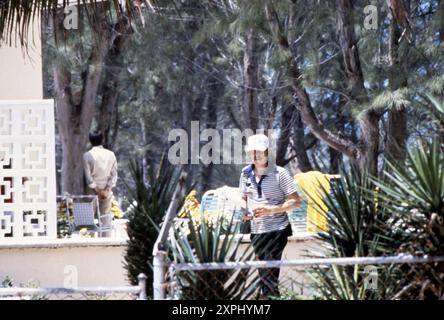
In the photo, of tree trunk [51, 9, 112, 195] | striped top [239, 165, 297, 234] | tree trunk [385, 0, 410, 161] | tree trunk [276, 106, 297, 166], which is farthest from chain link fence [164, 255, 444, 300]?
tree trunk [276, 106, 297, 166]

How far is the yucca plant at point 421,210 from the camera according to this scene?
4.82 metres

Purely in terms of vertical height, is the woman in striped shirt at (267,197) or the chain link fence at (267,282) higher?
the woman in striped shirt at (267,197)

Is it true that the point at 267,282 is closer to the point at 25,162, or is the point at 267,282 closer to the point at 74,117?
the point at 25,162

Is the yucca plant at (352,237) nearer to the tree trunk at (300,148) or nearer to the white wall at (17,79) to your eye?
the white wall at (17,79)

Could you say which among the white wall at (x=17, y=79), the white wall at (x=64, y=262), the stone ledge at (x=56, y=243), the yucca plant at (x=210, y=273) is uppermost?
the white wall at (x=17, y=79)

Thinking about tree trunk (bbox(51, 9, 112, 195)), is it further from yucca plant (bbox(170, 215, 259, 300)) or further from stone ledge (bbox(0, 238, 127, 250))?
yucca plant (bbox(170, 215, 259, 300))

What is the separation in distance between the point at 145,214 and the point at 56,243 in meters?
3.39

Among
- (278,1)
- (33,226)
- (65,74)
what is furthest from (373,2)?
(33,226)

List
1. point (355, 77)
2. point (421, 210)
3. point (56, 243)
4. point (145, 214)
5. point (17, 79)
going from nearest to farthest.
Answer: point (421, 210) < point (145, 214) < point (56, 243) < point (17, 79) < point (355, 77)

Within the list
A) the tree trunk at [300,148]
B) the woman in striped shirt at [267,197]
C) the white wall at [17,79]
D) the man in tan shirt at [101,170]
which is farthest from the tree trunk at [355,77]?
the tree trunk at [300,148]

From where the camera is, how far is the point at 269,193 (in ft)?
23.4

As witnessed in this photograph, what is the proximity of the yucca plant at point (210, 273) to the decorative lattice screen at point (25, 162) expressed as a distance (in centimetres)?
410

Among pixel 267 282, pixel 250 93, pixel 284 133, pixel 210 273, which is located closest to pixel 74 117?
pixel 250 93
